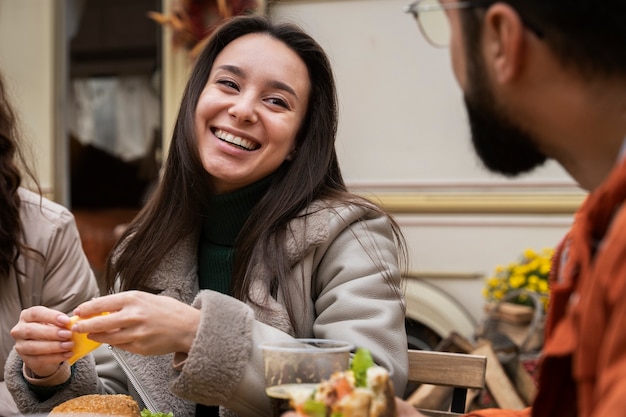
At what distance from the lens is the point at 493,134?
1.29m

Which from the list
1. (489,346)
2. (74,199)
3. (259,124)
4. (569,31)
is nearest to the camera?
(569,31)

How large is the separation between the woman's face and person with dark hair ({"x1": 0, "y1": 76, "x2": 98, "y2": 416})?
595 mm

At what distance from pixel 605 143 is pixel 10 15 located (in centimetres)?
544

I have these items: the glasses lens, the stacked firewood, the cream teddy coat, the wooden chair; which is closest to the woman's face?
the cream teddy coat

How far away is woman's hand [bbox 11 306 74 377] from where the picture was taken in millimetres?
1649

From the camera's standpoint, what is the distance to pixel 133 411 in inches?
63.7

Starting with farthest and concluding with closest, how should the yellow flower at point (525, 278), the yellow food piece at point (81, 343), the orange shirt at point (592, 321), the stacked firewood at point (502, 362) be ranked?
1. the yellow flower at point (525, 278)
2. the stacked firewood at point (502, 362)
3. the yellow food piece at point (81, 343)
4. the orange shirt at point (592, 321)

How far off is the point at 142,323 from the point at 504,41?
28.3 inches

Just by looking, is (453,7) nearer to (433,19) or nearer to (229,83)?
(433,19)

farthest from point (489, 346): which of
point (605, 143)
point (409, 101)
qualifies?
point (605, 143)

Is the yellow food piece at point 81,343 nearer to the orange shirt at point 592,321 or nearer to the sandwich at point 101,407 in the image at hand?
the sandwich at point 101,407

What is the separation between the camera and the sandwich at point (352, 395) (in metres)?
1.13

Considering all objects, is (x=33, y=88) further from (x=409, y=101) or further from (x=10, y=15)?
(x=409, y=101)

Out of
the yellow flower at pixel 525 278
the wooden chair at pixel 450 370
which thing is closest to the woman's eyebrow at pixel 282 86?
the wooden chair at pixel 450 370
